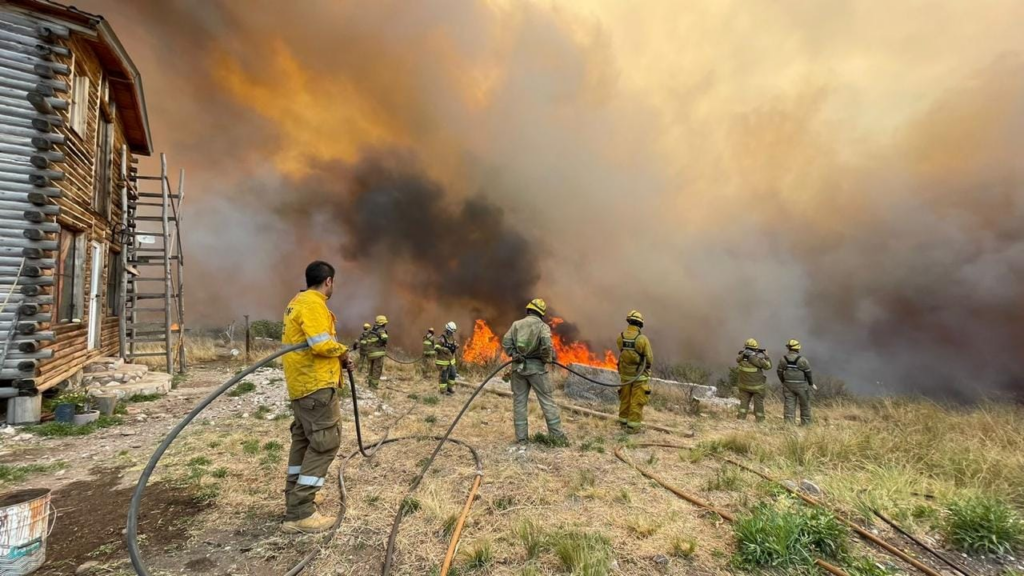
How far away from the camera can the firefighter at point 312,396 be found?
4.02 m

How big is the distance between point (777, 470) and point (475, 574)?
4.81 meters

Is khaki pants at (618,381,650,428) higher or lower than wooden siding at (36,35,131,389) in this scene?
lower

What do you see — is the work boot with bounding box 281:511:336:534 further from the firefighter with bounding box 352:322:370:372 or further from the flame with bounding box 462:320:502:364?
the flame with bounding box 462:320:502:364

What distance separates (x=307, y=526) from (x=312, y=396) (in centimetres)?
127

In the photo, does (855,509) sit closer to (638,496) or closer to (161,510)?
(638,496)

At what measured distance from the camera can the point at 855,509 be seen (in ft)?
15.5

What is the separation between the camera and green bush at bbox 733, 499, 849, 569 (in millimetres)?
3678

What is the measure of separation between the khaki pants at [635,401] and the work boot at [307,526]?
21.3 feet

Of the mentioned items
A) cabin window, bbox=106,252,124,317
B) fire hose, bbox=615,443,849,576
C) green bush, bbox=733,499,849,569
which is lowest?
fire hose, bbox=615,443,849,576

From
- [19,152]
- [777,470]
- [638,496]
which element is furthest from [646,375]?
[19,152]

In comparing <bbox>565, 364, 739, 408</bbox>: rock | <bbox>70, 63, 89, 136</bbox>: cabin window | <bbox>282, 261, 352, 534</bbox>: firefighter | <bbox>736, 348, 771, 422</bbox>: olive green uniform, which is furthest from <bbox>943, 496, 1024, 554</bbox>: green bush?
<bbox>70, 63, 89, 136</bbox>: cabin window

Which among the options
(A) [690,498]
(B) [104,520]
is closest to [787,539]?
(A) [690,498]

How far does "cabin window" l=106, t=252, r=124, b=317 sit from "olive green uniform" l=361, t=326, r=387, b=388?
281 inches

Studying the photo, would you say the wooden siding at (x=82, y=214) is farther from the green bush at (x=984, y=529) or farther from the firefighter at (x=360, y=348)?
the green bush at (x=984, y=529)
